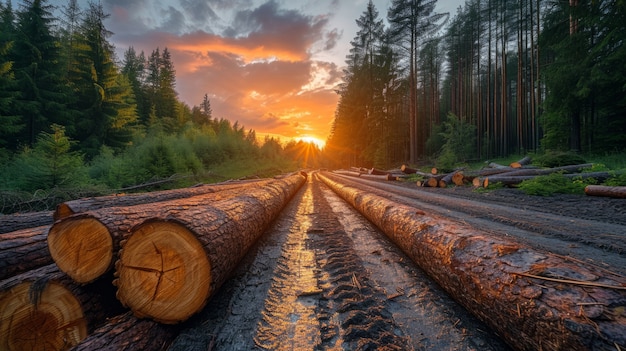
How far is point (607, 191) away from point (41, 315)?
8348mm

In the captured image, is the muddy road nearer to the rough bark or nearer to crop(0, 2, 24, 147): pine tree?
the rough bark

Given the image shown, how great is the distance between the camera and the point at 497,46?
22656mm

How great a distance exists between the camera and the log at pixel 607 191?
4414 millimetres

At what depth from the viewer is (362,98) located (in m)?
29.1

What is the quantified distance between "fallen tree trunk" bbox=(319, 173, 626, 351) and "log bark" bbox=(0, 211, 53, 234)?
16.0 ft

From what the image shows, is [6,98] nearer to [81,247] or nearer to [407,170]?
[81,247]

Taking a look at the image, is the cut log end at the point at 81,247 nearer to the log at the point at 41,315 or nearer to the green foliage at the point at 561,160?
the log at the point at 41,315

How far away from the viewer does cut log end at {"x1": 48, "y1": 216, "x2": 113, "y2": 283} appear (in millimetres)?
1552

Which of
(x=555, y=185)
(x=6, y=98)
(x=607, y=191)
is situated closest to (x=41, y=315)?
(x=607, y=191)

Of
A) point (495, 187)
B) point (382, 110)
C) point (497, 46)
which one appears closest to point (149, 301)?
point (495, 187)

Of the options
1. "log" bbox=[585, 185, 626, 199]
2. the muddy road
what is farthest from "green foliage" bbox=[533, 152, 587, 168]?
the muddy road

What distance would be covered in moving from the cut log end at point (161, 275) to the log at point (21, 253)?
4.27ft

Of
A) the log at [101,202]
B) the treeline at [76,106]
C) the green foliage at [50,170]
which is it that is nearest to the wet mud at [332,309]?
the log at [101,202]

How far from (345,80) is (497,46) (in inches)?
680
